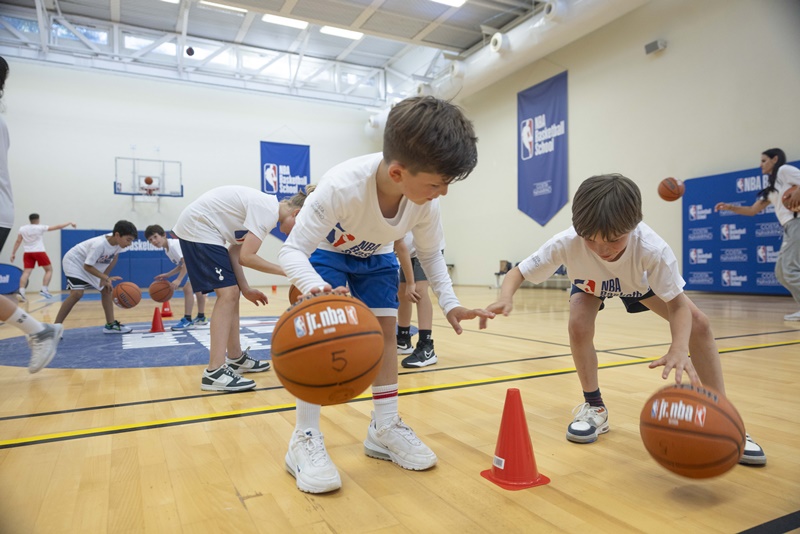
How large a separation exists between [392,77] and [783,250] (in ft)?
42.9

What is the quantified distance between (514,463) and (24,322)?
2890 millimetres

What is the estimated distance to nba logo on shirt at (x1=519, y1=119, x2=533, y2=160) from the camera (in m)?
12.8

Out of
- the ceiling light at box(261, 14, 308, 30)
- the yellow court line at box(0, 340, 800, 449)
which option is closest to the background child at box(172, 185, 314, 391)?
the yellow court line at box(0, 340, 800, 449)

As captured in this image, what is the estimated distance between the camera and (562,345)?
4.54 meters

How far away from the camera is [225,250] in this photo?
3.50 m

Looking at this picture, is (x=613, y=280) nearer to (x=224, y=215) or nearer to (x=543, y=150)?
(x=224, y=215)

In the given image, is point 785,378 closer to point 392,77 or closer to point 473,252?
point 473,252

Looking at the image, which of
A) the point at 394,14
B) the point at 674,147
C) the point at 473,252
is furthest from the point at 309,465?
the point at 473,252

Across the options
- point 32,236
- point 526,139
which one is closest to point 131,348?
point 32,236

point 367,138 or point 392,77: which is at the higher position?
point 392,77

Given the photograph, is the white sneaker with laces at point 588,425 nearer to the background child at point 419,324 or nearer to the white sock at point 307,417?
the white sock at point 307,417

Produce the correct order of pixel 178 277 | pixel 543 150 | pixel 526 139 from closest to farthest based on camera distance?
pixel 178 277, pixel 543 150, pixel 526 139

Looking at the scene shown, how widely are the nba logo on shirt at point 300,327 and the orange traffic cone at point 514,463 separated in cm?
79

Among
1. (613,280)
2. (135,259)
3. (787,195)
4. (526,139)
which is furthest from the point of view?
(135,259)
